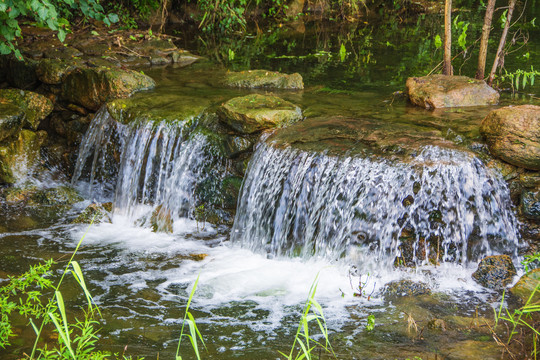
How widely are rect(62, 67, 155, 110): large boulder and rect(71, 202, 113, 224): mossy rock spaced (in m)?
1.66

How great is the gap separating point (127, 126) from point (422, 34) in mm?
8865

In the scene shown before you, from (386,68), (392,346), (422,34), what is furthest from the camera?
(422,34)

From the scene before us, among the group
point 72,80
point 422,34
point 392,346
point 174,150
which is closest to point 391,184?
point 392,346

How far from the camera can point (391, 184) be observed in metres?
5.25

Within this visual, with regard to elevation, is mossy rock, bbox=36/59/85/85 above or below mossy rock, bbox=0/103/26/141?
above

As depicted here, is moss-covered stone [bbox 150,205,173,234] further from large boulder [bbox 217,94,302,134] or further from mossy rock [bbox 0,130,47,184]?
mossy rock [bbox 0,130,47,184]

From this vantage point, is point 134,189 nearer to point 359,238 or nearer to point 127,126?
point 127,126

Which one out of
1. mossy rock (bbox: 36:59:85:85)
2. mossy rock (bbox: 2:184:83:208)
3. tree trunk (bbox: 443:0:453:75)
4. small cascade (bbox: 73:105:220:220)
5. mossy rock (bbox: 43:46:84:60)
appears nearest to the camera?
small cascade (bbox: 73:105:220:220)

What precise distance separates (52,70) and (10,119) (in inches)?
56.6

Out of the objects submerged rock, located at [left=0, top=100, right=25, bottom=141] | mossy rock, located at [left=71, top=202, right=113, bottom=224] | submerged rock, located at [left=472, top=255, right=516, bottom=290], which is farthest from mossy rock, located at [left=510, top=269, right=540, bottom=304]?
submerged rock, located at [left=0, top=100, right=25, bottom=141]

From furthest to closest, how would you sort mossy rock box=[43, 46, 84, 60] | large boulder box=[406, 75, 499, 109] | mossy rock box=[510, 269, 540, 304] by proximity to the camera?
mossy rock box=[43, 46, 84, 60], large boulder box=[406, 75, 499, 109], mossy rock box=[510, 269, 540, 304]

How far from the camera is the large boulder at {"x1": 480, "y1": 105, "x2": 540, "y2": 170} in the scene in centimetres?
515

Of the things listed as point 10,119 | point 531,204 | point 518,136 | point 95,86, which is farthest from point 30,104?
point 531,204

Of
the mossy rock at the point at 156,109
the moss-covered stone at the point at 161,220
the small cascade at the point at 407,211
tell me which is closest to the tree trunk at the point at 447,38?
the small cascade at the point at 407,211
